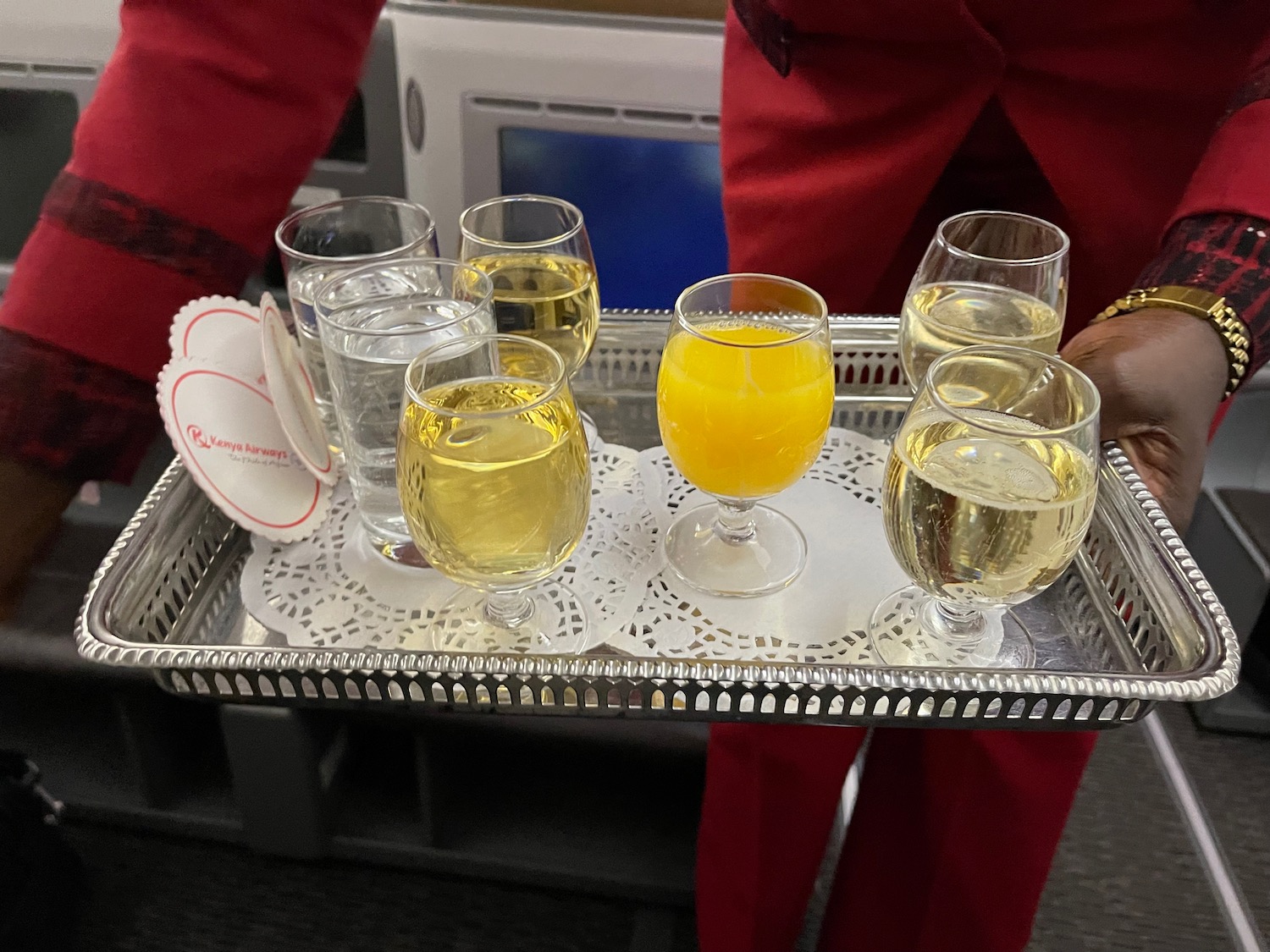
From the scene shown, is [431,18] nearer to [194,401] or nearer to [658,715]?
[194,401]

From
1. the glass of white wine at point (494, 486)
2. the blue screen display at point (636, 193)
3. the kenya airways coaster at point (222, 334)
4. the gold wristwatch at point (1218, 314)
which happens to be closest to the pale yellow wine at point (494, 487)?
the glass of white wine at point (494, 486)

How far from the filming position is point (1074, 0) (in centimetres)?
78

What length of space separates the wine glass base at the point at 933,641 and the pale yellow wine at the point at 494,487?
9.3 inches

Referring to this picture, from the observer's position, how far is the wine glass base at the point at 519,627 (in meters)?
0.70

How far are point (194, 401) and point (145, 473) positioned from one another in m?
0.54

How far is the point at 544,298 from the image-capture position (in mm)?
859

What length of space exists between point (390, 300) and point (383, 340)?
0.29ft

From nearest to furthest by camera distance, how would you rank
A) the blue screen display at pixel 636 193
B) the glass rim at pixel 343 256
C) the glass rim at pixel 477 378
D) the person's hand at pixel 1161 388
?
1. the glass rim at pixel 477 378
2. the person's hand at pixel 1161 388
3. the glass rim at pixel 343 256
4. the blue screen display at pixel 636 193

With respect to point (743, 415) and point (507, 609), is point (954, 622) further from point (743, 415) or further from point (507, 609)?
point (507, 609)

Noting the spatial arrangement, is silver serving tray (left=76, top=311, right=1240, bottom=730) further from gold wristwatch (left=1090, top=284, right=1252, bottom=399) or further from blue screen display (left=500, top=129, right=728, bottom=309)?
blue screen display (left=500, top=129, right=728, bottom=309)

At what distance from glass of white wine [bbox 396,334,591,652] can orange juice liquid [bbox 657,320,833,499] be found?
0.10 meters

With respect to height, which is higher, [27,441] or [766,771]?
[27,441]

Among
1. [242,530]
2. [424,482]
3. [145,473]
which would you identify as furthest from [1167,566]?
[145,473]

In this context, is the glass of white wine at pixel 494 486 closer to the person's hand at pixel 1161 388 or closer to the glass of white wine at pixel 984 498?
the glass of white wine at pixel 984 498
